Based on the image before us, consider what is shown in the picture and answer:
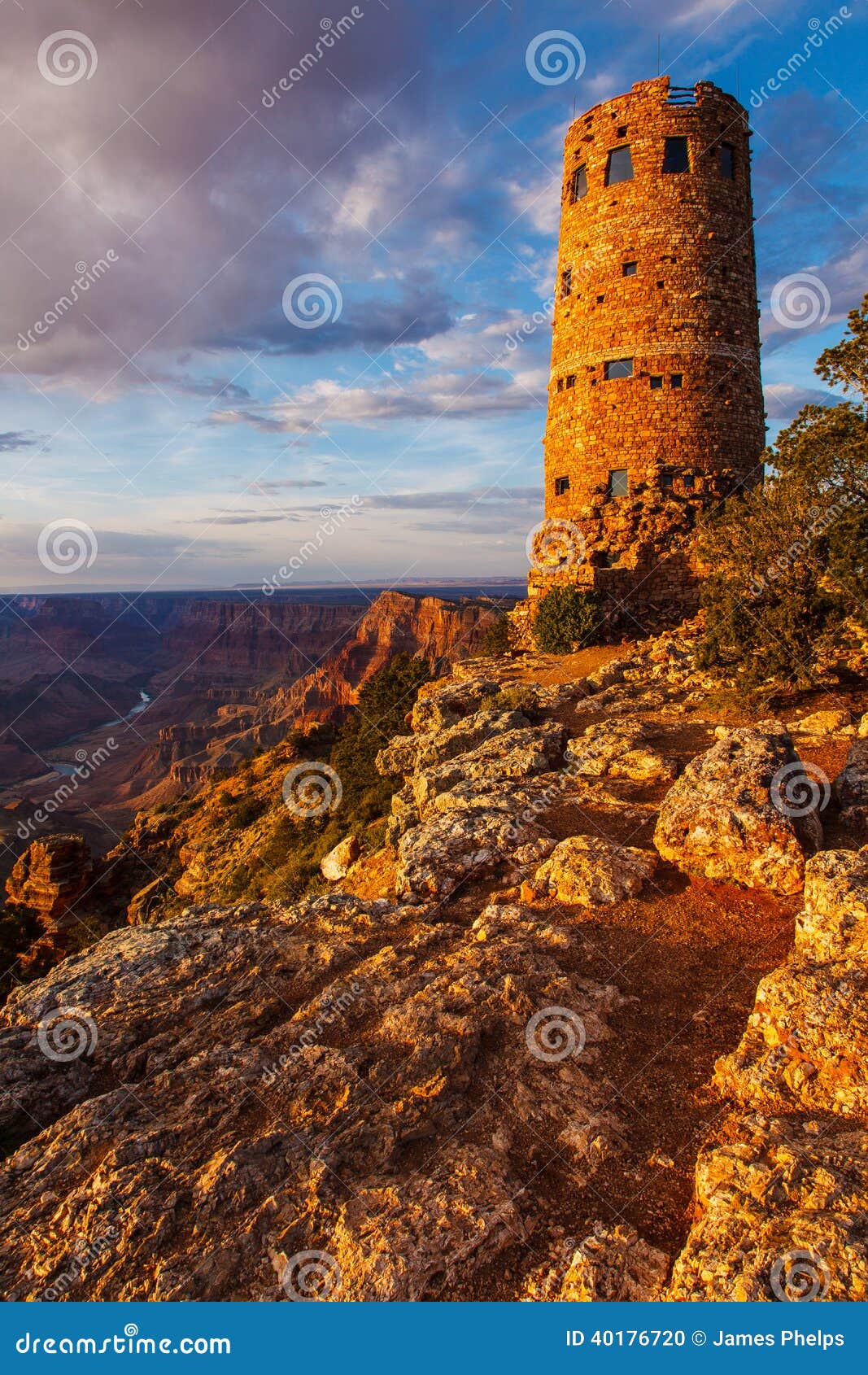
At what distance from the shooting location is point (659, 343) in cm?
2030

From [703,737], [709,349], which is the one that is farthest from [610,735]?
[709,349]

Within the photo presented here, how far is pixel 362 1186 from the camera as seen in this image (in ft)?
12.5

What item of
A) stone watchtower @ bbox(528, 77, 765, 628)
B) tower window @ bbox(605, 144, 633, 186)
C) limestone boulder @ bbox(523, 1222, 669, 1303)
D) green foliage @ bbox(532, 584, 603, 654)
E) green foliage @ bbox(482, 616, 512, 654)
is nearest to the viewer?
limestone boulder @ bbox(523, 1222, 669, 1303)

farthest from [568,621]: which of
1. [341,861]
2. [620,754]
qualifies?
[341,861]

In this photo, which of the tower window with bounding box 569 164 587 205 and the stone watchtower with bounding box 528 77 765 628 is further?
the tower window with bounding box 569 164 587 205

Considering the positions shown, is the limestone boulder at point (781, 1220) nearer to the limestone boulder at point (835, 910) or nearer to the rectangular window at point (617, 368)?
the limestone boulder at point (835, 910)

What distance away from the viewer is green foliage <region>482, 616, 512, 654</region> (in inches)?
826

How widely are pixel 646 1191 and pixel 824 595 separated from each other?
1061 centimetres

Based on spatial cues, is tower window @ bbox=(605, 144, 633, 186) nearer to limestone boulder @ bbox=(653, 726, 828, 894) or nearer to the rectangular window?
the rectangular window

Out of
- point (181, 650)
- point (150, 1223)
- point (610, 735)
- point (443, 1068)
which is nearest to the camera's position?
point (150, 1223)

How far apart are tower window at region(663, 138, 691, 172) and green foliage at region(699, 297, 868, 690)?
13625 mm

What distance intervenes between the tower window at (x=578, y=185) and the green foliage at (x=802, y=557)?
49.1ft

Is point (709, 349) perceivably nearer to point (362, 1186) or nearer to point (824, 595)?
point (824, 595)

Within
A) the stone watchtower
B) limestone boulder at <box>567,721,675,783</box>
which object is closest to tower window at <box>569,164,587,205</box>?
the stone watchtower
